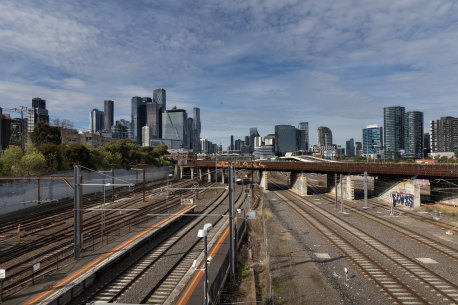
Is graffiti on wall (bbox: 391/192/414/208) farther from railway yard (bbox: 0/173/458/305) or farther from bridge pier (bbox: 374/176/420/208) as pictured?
railway yard (bbox: 0/173/458/305)

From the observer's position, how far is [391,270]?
58.2 feet

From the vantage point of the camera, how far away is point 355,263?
62.0ft

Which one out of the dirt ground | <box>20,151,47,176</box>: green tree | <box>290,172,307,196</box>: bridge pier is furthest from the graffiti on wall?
<box>20,151,47,176</box>: green tree

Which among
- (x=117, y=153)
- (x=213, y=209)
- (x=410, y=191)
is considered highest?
(x=117, y=153)

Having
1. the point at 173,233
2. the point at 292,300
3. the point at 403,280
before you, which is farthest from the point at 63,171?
the point at 403,280

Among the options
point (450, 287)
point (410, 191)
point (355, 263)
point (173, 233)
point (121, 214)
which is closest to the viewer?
point (450, 287)

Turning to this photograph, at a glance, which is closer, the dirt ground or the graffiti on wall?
the dirt ground

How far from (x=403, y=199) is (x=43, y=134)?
2749 inches

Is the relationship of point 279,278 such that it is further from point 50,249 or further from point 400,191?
point 400,191

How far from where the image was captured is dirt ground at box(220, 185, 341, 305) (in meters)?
14.3

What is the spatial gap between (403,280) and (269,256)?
8.54 meters

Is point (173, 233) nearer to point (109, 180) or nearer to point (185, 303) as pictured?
point (185, 303)

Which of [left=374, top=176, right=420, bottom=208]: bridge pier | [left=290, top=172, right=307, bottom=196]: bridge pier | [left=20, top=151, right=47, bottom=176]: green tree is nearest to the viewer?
[left=374, top=176, right=420, bottom=208]: bridge pier

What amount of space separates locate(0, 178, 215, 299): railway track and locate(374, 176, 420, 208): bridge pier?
36448 millimetres
